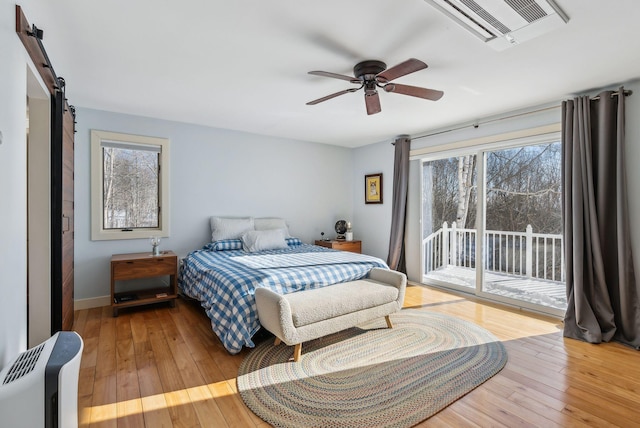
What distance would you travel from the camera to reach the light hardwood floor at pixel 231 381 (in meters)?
1.80

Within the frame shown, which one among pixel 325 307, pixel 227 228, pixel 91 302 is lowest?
pixel 91 302

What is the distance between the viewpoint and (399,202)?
500 cm

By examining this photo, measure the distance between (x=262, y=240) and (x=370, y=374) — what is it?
242 cm

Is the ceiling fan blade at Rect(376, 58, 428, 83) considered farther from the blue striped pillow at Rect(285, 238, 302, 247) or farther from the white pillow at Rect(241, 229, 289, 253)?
the blue striped pillow at Rect(285, 238, 302, 247)

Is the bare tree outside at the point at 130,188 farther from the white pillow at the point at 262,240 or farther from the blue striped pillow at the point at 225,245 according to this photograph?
the white pillow at the point at 262,240

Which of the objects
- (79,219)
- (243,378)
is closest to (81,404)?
(243,378)

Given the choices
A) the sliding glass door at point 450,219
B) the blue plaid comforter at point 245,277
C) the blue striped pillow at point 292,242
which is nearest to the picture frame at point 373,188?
the sliding glass door at point 450,219

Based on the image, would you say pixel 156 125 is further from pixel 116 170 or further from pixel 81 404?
pixel 81 404

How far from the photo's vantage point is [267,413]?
1.83m

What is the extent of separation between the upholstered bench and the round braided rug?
188 millimetres

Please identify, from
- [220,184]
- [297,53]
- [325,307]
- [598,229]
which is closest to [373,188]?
[220,184]

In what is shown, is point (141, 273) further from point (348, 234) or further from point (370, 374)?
point (348, 234)

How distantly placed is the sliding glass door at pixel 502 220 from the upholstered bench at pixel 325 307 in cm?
181

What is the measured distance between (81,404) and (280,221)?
10.7 ft
